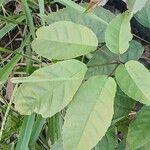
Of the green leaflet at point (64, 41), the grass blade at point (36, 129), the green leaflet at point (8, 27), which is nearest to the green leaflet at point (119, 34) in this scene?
the green leaflet at point (64, 41)

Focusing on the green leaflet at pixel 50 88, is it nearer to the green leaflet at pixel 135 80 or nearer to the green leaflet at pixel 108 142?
the green leaflet at pixel 135 80

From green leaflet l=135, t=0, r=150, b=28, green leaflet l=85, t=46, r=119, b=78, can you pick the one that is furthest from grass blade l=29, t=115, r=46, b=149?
green leaflet l=135, t=0, r=150, b=28

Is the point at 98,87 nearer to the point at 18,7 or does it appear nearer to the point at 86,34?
the point at 86,34

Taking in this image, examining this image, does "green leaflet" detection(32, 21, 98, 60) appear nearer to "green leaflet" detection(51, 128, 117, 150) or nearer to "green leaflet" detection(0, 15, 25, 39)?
"green leaflet" detection(51, 128, 117, 150)

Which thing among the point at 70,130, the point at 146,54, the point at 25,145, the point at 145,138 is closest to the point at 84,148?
the point at 70,130

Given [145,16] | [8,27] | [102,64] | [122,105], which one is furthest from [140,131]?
[8,27]

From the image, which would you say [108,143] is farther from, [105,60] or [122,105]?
[105,60]
